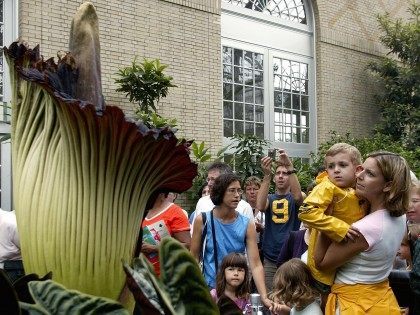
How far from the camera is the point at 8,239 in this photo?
3850 mm

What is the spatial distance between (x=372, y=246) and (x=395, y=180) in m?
0.30

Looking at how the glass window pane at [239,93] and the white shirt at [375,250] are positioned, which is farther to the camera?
the glass window pane at [239,93]

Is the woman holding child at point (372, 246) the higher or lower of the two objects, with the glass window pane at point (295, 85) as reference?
lower

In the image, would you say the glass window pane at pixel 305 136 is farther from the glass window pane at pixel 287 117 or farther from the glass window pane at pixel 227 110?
the glass window pane at pixel 227 110

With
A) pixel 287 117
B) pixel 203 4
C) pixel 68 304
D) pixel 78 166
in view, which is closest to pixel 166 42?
pixel 203 4

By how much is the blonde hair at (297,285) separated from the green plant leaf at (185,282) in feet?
8.19

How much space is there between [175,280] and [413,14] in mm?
11747

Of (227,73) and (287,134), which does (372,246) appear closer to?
(227,73)

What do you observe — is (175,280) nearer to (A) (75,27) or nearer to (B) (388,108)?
(A) (75,27)

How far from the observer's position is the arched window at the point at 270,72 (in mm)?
9156

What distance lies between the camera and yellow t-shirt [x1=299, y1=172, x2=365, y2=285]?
244 cm

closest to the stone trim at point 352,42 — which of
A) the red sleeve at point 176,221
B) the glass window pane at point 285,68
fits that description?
the glass window pane at point 285,68

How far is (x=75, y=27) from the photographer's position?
→ 3.08ft

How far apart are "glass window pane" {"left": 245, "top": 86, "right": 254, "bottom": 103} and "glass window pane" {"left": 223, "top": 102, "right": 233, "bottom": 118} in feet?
1.22
